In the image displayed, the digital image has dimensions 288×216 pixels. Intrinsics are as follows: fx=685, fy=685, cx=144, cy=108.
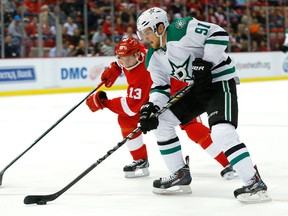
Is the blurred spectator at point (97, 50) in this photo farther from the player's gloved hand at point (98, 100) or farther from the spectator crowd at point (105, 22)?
the player's gloved hand at point (98, 100)

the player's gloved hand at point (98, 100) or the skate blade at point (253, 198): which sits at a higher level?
the player's gloved hand at point (98, 100)

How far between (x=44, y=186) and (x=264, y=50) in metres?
12.1

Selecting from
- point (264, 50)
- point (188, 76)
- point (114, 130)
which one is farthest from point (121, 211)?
point (264, 50)

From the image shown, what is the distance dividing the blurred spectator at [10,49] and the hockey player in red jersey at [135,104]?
735 cm

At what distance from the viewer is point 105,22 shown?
1322 centimetres

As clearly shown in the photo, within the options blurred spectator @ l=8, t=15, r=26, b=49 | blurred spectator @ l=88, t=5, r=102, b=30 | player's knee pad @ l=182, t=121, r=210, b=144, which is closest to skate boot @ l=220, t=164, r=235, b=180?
player's knee pad @ l=182, t=121, r=210, b=144

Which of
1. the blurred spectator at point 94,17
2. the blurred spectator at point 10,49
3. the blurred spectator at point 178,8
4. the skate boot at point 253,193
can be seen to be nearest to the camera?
the skate boot at point 253,193

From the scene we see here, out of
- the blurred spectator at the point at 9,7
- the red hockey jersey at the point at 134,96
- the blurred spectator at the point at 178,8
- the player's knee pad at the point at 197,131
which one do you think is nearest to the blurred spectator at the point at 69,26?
the blurred spectator at the point at 9,7

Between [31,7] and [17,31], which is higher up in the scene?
[31,7]

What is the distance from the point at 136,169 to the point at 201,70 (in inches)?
43.9

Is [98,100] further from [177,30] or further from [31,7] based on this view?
[31,7]

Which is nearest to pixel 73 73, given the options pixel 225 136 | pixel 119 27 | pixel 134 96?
pixel 119 27

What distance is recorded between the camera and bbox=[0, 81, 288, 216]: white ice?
3.23 meters

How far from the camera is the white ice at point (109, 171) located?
3.23m
